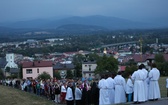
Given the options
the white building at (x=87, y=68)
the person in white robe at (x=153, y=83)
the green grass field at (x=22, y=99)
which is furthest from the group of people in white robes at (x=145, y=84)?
the white building at (x=87, y=68)

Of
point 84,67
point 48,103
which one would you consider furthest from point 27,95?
point 84,67

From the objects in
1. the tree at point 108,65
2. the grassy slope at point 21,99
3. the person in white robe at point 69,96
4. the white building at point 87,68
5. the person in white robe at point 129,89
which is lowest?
the white building at point 87,68

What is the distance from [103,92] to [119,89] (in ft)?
2.98

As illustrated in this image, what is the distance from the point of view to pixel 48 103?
25.1 metres

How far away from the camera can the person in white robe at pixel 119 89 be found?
18.2m

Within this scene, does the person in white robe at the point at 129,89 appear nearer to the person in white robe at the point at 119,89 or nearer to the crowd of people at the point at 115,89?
the crowd of people at the point at 115,89

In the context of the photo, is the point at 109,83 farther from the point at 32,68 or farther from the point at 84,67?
the point at 84,67

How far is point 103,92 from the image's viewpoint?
18828 mm

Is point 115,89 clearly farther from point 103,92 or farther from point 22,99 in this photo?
point 22,99

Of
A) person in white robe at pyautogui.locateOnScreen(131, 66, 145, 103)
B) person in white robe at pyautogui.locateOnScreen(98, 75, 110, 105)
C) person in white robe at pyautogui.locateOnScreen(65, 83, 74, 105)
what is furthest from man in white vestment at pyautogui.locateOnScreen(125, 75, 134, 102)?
person in white robe at pyautogui.locateOnScreen(65, 83, 74, 105)

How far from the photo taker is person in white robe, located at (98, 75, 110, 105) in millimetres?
18645

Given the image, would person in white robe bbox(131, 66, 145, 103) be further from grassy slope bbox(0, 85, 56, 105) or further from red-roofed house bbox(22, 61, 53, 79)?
red-roofed house bbox(22, 61, 53, 79)

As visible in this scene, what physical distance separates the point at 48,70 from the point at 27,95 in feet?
194

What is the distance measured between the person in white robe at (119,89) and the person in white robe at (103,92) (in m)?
0.54
